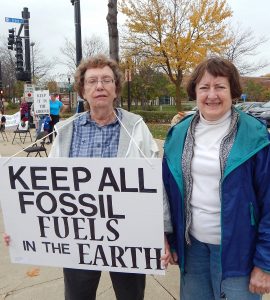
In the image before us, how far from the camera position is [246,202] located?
5.54 ft

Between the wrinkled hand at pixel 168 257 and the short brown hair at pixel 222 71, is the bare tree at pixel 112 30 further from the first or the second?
the wrinkled hand at pixel 168 257

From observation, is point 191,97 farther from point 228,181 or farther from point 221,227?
point 221,227

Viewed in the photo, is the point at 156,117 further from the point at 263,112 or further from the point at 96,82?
the point at 96,82

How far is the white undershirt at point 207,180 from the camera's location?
1770 mm

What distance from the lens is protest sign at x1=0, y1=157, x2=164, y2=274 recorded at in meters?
1.87

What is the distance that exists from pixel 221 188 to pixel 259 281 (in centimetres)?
49

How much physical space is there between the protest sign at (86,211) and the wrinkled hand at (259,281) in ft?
1.56

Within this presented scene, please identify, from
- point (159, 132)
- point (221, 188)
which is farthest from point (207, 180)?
point (159, 132)

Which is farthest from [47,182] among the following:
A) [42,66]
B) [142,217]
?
[42,66]

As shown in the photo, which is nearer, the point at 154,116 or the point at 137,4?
the point at 137,4

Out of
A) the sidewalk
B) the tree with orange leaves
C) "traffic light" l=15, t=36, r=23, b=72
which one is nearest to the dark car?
the tree with orange leaves

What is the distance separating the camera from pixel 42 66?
148ft

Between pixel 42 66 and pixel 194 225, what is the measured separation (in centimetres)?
4621

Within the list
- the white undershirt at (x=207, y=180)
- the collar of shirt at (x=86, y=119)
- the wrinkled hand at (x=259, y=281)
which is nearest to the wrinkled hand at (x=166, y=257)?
the white undershirt at (x=207, y=180)
